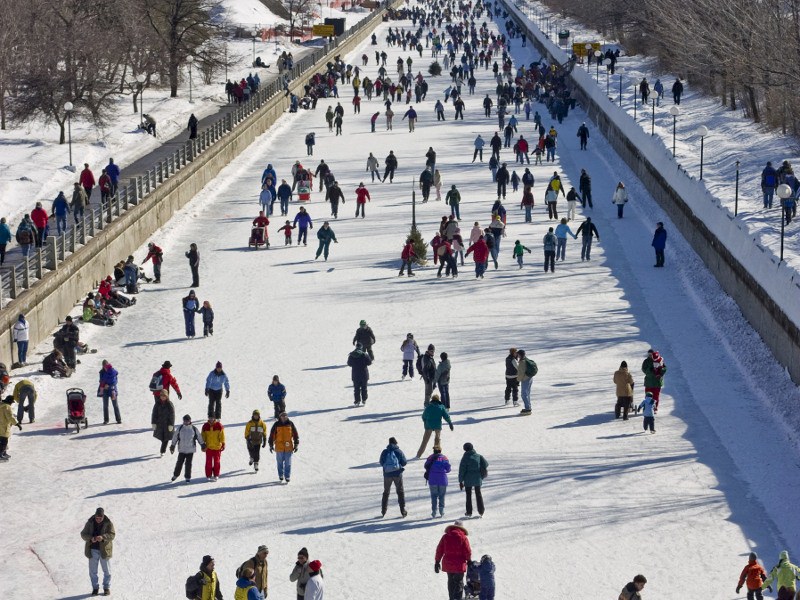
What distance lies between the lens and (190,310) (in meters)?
24.9

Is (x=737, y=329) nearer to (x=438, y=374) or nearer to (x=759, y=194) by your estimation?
(x=438, y=374)

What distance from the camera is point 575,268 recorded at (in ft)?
102

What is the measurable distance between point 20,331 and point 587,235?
1267 centimetres

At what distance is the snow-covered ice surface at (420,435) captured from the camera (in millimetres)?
16016

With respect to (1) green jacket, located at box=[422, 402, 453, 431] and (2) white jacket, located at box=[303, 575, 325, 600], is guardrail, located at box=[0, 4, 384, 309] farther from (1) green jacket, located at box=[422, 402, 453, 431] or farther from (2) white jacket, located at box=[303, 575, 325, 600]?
(2) white jacket, located at box=[303, 575, 325, 600]

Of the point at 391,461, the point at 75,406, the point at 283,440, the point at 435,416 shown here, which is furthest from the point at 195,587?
the point at 75,406

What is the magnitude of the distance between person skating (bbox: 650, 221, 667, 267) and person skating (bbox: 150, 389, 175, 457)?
14.2m

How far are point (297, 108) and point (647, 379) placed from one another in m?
41.0

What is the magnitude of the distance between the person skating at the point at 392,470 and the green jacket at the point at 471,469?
65cm

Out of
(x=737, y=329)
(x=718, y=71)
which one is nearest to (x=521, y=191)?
(x=718, y=71)

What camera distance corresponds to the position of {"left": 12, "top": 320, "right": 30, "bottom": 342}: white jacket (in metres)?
22.9

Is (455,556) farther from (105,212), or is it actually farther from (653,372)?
(105,212)

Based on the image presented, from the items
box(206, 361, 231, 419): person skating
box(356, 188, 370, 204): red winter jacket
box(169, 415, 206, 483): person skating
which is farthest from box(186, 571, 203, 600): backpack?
box(356, 188, 370, 204): red winter jacket

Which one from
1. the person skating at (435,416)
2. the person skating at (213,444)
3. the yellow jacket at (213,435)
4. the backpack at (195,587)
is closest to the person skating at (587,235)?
the person skating at (435,416)
